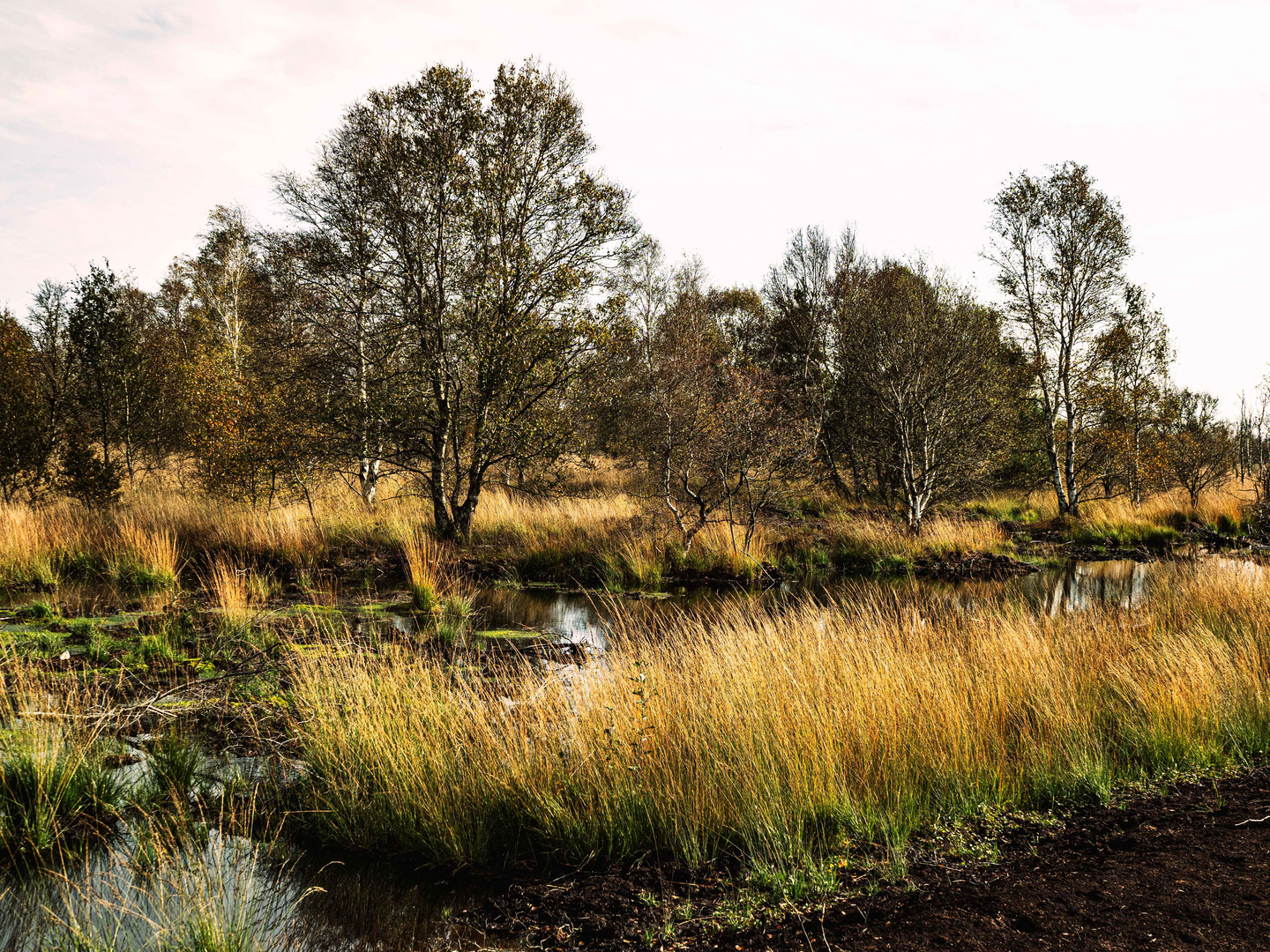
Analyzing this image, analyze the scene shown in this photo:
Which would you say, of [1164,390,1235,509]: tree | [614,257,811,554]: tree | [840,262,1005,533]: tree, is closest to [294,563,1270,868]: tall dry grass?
[614,257,811,554]: tree

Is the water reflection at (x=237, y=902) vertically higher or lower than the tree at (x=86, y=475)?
lower

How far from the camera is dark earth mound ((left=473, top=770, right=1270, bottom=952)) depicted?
9.97 ft

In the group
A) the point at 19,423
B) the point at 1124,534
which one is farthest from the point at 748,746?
the point at 1124,534

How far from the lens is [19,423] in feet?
52.3

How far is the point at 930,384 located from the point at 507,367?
32.7 ft

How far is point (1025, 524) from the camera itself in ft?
70.8

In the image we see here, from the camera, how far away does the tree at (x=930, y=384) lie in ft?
58.0

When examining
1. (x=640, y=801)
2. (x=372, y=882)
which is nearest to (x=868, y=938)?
(x=640, y=801)

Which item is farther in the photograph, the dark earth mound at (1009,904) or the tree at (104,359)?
the tree at (104,359)

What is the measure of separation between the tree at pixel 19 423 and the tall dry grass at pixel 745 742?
48.2ft

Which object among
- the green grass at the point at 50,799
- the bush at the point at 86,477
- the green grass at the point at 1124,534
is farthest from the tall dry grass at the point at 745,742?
the green grass at the point at 1124,534

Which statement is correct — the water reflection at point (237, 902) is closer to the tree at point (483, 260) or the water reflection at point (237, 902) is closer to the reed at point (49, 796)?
the reed at point (49, 796)

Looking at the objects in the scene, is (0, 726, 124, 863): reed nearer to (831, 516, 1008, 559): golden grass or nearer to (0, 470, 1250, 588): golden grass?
(0, 470, 1250, 588): golden grass

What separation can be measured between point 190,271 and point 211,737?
92.3ft
